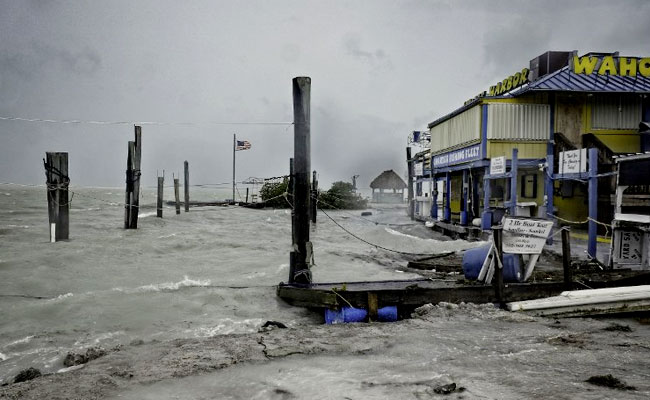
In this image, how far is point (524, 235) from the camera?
296 inches

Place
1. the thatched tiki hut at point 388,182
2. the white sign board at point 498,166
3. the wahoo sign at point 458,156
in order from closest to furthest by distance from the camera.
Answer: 1. the white sign board at point 498,166
2. the wahoo sign at point 458,156
3. the thatched tiki hut at point 388,182

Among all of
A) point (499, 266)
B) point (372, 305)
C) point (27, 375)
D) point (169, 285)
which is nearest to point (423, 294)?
point (372, 305)

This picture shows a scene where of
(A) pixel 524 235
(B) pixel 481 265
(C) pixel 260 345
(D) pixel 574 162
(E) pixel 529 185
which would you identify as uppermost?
(D) pixel 574 162

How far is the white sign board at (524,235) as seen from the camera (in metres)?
7.41

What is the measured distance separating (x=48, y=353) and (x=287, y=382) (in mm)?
4041

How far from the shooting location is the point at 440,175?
27875mm

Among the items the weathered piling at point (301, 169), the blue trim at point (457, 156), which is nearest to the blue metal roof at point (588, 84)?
the blue trim at point (457, 156)

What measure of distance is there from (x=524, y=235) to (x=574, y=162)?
599 centimetres

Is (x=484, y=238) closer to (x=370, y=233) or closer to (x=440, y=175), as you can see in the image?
(x=370, y=233)

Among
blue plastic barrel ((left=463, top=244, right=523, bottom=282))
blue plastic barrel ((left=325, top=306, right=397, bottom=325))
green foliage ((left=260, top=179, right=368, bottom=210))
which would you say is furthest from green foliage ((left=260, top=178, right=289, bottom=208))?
blue plastic barrel ((left=325, top=306, right=397, bottom=325))

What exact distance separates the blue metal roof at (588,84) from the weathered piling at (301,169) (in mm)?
13157

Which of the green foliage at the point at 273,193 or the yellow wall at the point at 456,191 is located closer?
the yellow wall at the point at 456,191

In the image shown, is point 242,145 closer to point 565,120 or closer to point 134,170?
point 134,170

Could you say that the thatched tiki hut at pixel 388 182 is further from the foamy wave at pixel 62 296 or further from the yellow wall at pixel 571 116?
the foamy wave at pixel 62 296
